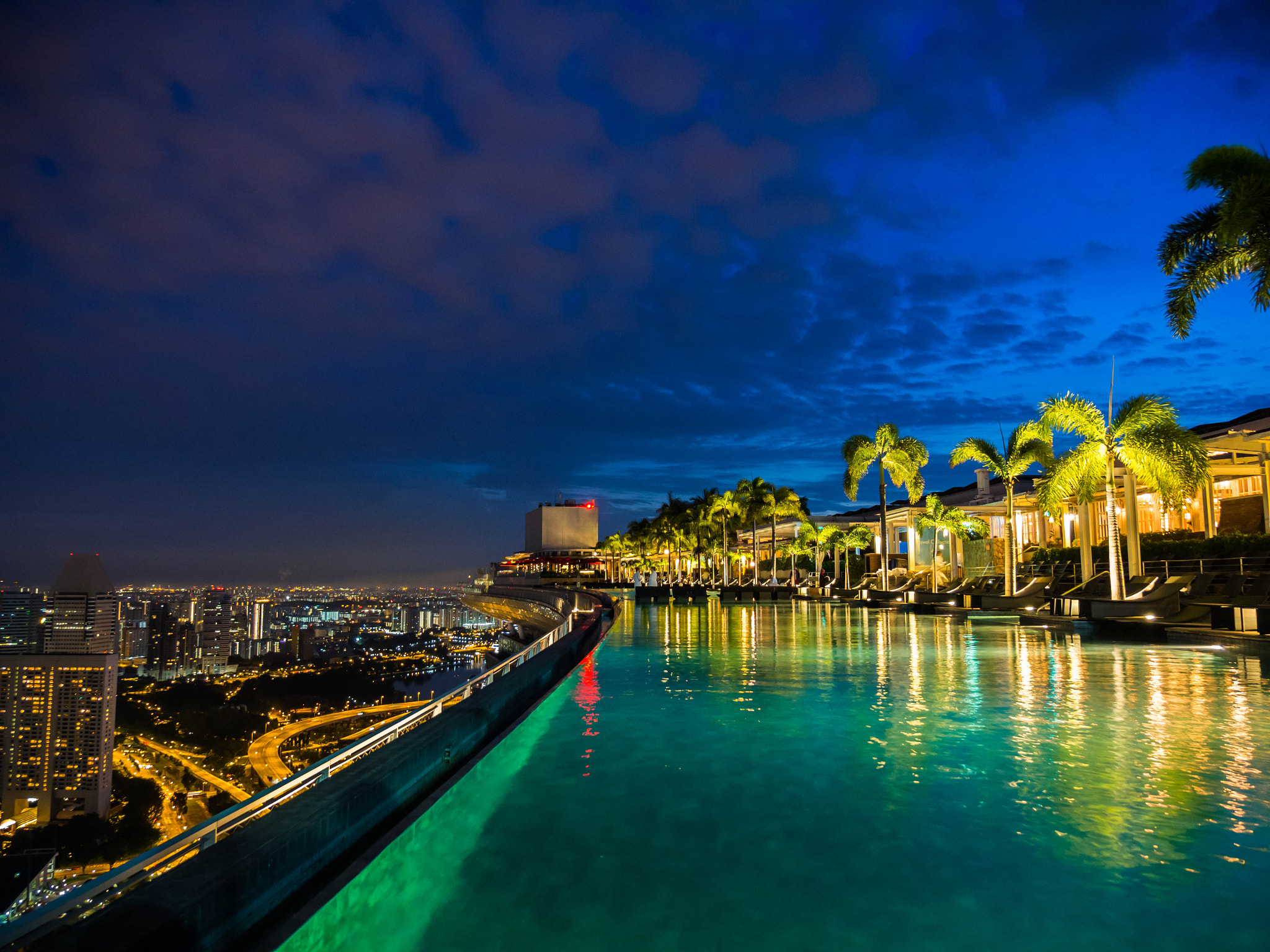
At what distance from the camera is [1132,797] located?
468 cm

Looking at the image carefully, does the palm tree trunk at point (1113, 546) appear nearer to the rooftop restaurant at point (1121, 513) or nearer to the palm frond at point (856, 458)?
the rooftop restaurant at point (1121, 513)

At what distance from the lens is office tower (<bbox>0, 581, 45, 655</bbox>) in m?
24.7

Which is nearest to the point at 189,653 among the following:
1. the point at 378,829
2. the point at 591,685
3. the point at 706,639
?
Result: the point at 706,639

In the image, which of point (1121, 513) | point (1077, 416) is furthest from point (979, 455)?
point (1121, 513)

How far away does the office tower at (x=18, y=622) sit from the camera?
81.1 ft

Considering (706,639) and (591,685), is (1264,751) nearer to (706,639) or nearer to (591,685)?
(591,685)

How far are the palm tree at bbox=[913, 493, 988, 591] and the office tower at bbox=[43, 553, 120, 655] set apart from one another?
30.5 m

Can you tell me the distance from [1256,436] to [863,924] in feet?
80.4

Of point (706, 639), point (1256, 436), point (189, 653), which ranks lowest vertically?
point (189, 653)

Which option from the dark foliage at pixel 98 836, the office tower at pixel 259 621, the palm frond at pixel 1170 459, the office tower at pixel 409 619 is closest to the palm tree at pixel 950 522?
the palm frond at pixel 1170 459

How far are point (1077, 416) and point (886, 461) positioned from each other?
12.9 metres

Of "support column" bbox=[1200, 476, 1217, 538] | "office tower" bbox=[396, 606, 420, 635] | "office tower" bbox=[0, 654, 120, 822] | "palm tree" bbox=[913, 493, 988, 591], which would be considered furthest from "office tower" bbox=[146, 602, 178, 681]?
"office tower" bbox=[396, 606, 420, 635]

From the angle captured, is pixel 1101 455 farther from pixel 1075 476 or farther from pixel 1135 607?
pixel 1135 607

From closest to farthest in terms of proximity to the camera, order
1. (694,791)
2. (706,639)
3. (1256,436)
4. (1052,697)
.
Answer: (694,791) < (1052,697) < (706,639) < (1256,436)
